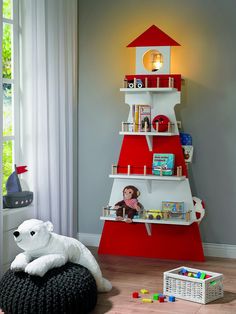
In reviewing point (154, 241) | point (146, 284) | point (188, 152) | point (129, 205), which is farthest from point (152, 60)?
point (146, 284)

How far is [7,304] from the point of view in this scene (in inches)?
116

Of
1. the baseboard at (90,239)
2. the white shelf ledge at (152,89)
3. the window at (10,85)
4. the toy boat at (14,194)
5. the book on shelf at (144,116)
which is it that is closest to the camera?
the toy boat at (14,194)

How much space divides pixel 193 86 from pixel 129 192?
3.03 feet

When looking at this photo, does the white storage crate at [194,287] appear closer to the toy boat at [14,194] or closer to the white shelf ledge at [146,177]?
the white shelf ledge at [146,177]

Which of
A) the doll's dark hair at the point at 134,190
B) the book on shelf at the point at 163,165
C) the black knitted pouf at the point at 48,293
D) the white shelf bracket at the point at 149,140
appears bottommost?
the black knitted pouf at the point at 48,293

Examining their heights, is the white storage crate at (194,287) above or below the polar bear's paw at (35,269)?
below

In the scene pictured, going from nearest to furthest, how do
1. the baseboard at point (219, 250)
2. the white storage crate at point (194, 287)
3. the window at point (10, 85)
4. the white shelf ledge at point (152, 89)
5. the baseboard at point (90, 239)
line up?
1. the white storage crate at point (194, 287)
2. the window at point (10, 85)
3. the white shelf ledge at point (152, 89)
4. the baseboard at point (219, 250)
5. the baseboard at point (90, 239)

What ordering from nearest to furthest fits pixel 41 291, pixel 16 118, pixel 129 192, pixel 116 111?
pixel 41 291, pixel 16 118, pixel 129 192, pixel 116 111

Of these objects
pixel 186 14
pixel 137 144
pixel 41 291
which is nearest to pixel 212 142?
pixel 137 144

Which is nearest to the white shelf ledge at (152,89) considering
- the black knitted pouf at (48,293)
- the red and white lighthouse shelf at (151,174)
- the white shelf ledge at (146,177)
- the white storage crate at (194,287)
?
the red and white lighthouse shelf at (151,174)

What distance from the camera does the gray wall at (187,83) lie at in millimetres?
4133

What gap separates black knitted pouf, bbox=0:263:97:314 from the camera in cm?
289

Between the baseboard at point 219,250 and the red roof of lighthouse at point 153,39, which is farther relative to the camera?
the baseboard at point 219,250

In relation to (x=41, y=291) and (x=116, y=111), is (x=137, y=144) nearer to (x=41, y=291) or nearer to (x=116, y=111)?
(x=116, y=111)
